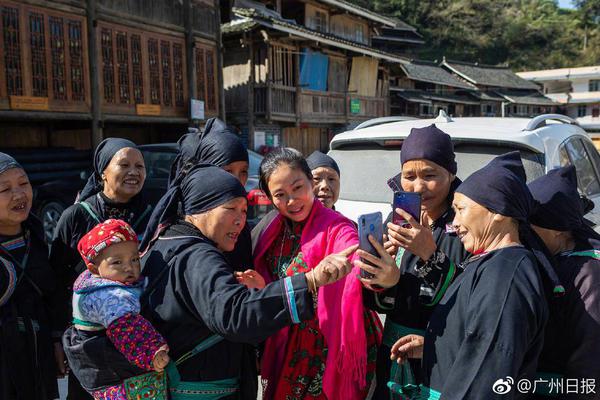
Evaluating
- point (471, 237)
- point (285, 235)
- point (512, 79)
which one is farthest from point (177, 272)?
point (512, 79)

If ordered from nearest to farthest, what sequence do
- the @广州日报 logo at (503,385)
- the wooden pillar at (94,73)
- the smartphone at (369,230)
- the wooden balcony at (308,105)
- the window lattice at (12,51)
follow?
the @广州日报 logo at (503,385) < the smartphone at (369,230) < the window lattice at (12,51) < the wooden pillar at (94,73) < the wooden balcony at (308,105)

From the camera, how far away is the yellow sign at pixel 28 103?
8789 mm

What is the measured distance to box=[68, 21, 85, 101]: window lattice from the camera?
388 inches

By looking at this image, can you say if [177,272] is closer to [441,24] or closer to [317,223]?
[317,223]

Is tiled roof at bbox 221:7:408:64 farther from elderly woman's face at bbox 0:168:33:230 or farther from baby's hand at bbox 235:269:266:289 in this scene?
baby's hand at bbox 235:269:266:289

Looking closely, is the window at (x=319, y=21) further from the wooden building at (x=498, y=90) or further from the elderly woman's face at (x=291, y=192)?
the elderly woman's face at (x=291, y=192)

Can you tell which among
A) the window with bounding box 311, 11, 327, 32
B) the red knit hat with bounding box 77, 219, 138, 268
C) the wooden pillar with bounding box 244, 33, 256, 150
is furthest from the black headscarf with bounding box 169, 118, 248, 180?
the window with bounding box 311, 11, 327, 32

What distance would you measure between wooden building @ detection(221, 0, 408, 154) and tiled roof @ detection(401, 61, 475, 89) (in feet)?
26.3

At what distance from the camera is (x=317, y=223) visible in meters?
2.22

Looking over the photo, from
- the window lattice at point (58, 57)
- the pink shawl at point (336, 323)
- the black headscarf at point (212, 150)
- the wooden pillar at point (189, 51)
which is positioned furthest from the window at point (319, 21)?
the pink shawl at point (336, 323)

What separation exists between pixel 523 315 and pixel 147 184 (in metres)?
7.32

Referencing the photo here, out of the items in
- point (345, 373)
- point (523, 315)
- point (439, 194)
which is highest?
point (439, 194)

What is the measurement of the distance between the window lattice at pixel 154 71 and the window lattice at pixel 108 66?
1126 millimetres

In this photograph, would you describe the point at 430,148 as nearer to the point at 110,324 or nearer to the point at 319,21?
the point at 110,324
